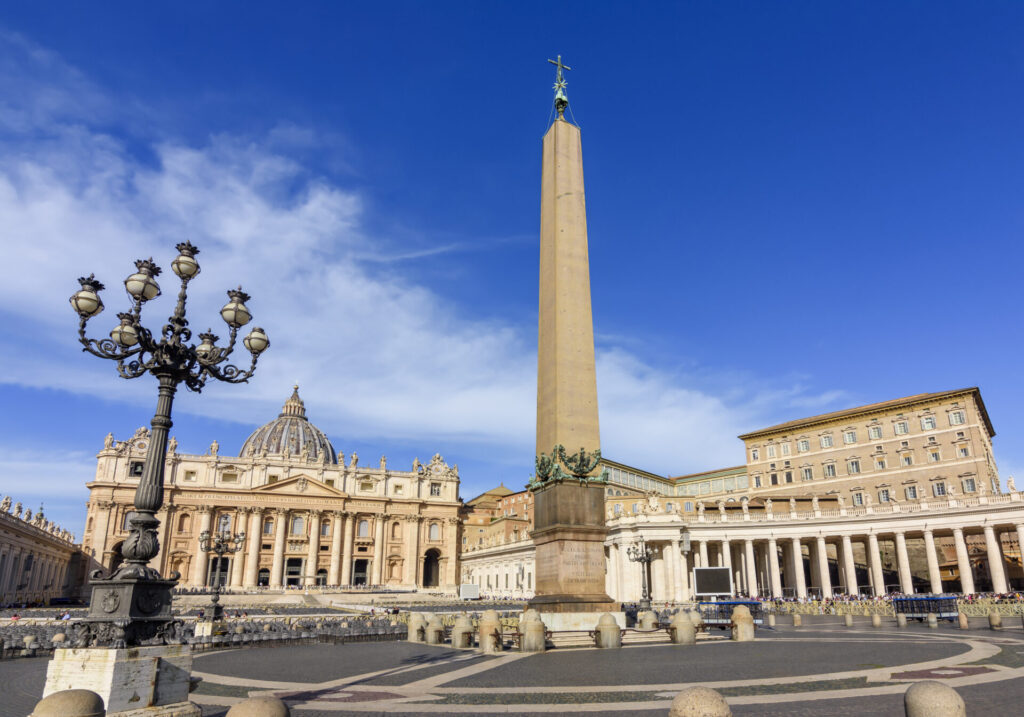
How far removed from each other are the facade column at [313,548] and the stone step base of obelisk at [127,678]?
279ft

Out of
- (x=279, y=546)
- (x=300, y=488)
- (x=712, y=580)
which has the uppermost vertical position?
(x=300, y=488)

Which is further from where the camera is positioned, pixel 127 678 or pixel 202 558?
pixel 202 558

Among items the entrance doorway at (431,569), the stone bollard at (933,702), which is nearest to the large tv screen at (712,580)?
the stone bollard at (933,702)

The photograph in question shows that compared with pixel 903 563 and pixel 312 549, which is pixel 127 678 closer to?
pixel 903 563

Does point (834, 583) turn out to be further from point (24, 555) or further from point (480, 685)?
point (24, 555)

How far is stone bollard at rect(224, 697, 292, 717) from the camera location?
4582 mm

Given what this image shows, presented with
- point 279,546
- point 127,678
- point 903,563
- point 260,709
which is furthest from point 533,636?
point 279,546

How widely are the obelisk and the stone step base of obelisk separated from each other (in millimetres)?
10210

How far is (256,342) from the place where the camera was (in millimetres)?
10312

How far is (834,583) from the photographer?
6253 centimetres

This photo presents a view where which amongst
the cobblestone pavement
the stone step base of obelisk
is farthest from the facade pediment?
the stone step base of obelisk

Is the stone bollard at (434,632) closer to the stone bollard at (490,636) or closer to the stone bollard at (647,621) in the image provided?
the stone bollard at (490,636)

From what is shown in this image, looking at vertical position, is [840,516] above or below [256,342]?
above

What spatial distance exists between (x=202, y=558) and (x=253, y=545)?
6044 millimetres
